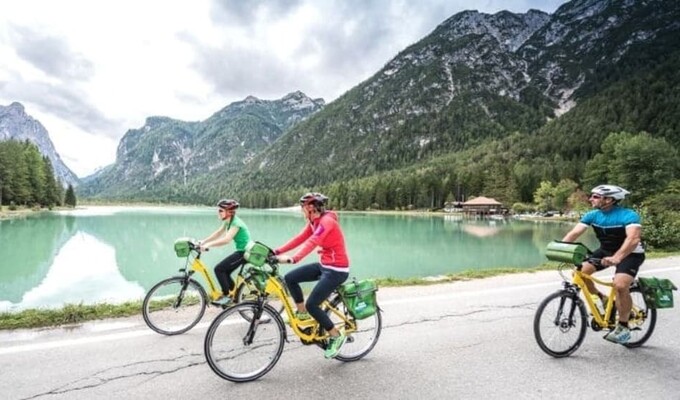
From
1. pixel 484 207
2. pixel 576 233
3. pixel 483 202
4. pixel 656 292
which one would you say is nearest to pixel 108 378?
pixel 576 233

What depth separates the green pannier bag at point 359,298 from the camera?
18.8 feet

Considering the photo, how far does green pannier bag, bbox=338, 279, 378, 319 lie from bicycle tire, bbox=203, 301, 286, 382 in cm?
98

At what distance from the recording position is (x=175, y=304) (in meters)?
7.68

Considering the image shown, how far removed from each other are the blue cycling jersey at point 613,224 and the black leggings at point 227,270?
234 inches

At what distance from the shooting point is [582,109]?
188000 millimetres

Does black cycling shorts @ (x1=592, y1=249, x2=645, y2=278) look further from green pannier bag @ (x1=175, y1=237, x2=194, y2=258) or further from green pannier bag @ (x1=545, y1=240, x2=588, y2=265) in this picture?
green pannier bag @ (x1=175, y1=237, x2=194, y2=258)

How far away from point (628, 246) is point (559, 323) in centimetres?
144

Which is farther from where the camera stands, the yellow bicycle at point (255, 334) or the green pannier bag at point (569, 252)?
the green pannier bag at point (569, 252)

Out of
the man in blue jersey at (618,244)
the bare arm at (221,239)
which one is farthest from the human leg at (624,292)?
the bare arm at (221,239)

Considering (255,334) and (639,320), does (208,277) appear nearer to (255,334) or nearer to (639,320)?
(255,334)

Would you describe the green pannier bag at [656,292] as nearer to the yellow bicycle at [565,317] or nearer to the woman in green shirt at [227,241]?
the yellow bicycle at [565,317]

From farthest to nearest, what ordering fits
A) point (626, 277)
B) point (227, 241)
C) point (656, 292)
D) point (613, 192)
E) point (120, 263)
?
point (120, 263) < point (227, 241) < point (656, 292) < point (613, 192) < point (626, 277)

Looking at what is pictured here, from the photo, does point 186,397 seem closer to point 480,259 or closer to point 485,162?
point 480,259

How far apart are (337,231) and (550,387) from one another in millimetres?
3267
